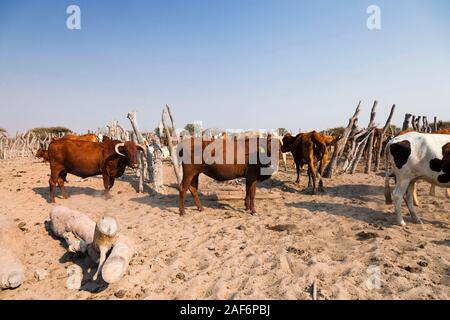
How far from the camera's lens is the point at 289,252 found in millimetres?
4539

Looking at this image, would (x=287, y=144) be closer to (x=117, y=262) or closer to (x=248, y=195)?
(x=248, y=195)

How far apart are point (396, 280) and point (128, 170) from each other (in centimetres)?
1158

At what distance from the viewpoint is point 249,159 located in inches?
278

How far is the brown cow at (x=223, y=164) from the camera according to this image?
273 inches

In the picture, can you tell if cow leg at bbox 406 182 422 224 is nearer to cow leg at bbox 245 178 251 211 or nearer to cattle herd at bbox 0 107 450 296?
cattle herd at bbox 0 107 450 296

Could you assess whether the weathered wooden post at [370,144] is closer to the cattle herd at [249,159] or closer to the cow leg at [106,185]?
the cattle herd at [249,159]

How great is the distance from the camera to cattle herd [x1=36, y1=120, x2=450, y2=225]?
18.2 feet

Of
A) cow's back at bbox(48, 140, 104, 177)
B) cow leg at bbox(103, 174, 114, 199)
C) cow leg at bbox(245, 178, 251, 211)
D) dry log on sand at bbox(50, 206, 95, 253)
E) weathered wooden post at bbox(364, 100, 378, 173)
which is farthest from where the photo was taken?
weathered wooden post at bbox(364, 100, 378, 173)

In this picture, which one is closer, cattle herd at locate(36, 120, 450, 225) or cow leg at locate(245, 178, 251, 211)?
cattle herd at locate(36, 120, 450, 225)

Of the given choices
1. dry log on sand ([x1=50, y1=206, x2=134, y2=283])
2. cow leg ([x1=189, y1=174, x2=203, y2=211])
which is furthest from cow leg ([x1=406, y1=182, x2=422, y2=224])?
dry log on sand ([x1=50, y1=206, x2=134, y2=283])

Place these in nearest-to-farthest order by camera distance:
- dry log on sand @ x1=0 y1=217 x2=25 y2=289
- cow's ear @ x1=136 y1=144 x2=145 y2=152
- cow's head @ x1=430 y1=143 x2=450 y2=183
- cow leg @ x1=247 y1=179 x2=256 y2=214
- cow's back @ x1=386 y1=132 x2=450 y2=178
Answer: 1. dry log on sand @ x1=0 y1=217 x2=25 y2=289
2. cow's head @ x1=430 y1=143 x2=450 y2=183
3. cow's back @ x1=386 y1=132 x2=450 y2=178
4. cow leg @ x1=247 y1=179 x2=256 y2=214
5. cow's ear @ x1=136 y1=144 x2=145 y2=152

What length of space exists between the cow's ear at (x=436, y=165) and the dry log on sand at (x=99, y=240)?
5.56 metres
